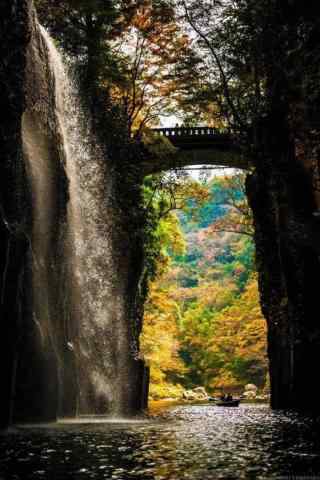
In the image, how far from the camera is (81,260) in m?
18.1

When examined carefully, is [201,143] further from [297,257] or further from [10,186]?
[10,186]

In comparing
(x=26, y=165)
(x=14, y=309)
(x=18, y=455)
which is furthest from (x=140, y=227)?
(x=18, y=455)

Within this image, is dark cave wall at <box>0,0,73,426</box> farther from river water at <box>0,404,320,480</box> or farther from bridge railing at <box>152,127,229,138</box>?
bridge railing at <box>152,127,229,138</box>

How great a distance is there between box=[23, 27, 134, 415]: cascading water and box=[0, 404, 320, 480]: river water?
4332mm

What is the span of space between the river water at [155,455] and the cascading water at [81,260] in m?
4.33

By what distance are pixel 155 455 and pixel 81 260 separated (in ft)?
39.9

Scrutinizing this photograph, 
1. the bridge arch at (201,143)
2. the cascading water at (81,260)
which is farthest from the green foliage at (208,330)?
the cascading water at (81,260)

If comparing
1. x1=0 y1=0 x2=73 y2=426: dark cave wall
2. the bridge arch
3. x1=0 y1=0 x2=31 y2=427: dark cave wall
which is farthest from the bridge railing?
x1=0 y1=0 x2=31 y2=427: dark cave wall

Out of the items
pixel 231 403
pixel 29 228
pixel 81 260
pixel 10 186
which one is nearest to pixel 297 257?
pixel 81 260

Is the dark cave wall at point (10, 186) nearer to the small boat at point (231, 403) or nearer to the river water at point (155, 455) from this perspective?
the river water at point (155, 455)

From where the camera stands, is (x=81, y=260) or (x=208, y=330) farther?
(x=208, y=330)

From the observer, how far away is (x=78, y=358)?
17078 millimetres

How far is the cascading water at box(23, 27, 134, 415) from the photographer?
13.1 metres

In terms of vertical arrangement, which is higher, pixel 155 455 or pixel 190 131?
pixel 190 131
